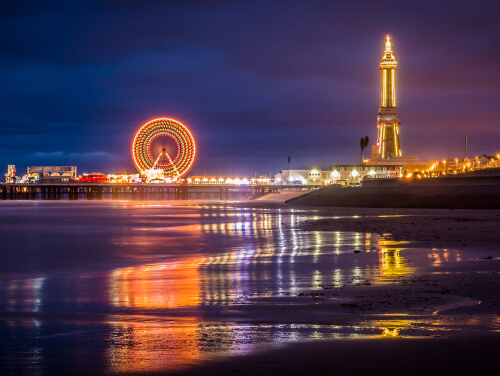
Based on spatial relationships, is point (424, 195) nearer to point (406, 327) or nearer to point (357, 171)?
point (406, 327)

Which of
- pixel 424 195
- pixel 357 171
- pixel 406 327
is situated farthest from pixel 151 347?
pixel 357 171

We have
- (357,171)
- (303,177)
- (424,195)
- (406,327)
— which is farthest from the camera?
(303,177)

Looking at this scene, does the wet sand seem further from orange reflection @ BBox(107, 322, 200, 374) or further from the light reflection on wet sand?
orange reflection @ BBox(107, 322, 200, 374)

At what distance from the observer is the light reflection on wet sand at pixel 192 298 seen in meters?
8.66

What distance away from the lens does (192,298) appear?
1281 centimetres

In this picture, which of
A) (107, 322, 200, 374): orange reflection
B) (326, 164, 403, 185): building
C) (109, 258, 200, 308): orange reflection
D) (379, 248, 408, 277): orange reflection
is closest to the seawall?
(379, 248, 408, 277): orange reflection

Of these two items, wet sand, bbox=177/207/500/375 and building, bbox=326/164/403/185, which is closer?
wet sand, bbox=177/207/500/375

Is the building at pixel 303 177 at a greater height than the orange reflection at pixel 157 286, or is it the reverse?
the building at pixel 303 177

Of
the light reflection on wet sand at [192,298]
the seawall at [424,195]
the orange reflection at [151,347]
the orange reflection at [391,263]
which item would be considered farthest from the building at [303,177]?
the orange reflection at [151,347]

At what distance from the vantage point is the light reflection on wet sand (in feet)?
28.4

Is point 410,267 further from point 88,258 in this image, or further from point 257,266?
point 88,258

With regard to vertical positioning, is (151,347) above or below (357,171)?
below

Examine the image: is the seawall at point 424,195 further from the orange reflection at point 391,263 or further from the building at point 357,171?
the building at point 357,171

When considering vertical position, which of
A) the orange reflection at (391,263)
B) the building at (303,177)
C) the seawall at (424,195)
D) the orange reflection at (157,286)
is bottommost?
the orange reflection at (157,286)
